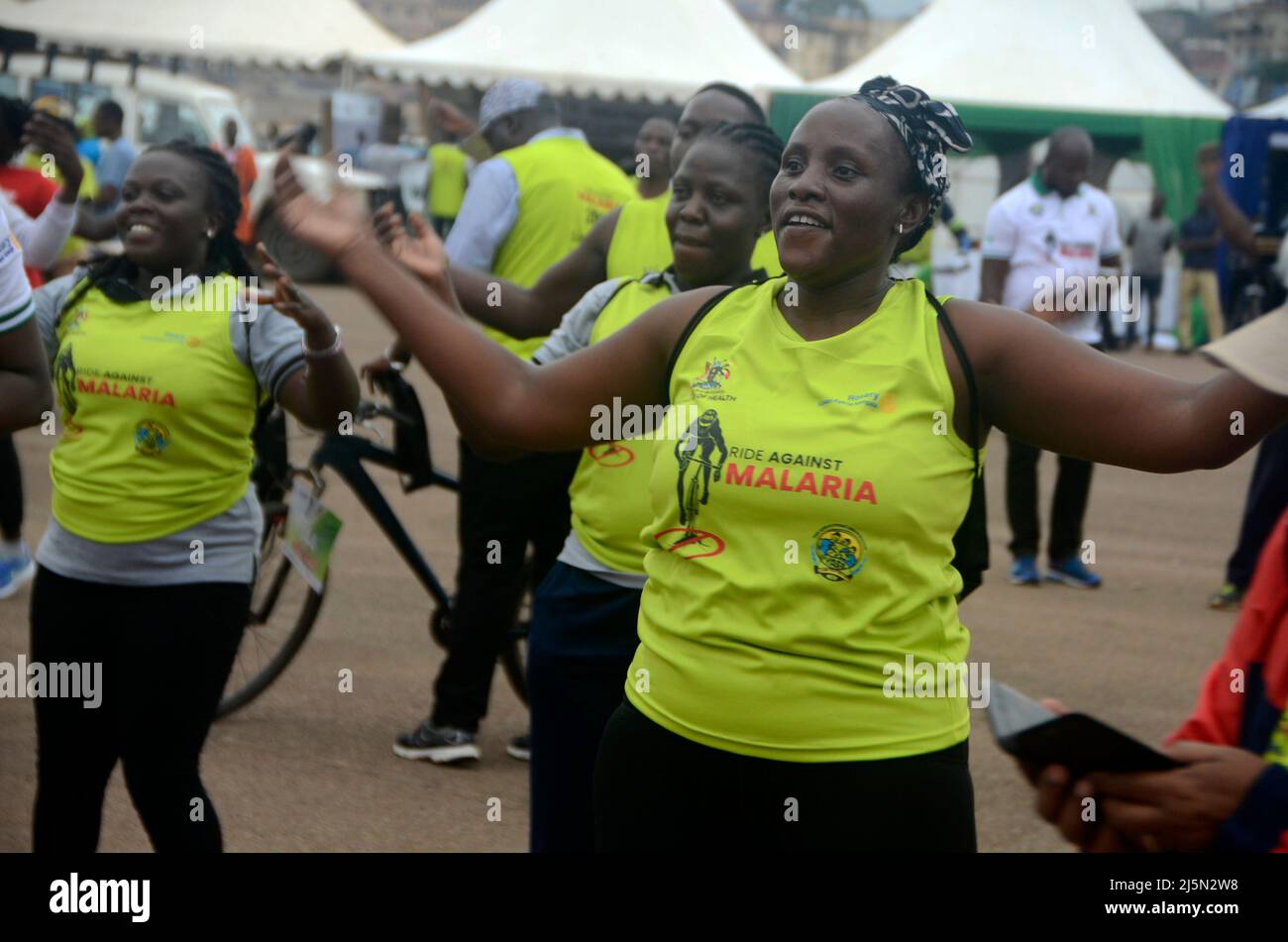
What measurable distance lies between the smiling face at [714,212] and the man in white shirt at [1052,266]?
15.9ft

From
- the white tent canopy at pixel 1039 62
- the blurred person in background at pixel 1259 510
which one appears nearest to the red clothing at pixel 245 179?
the blurred person in background at pixel 1259 510

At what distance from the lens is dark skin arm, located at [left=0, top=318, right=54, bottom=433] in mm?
3350

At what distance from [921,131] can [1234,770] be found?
1.20 m

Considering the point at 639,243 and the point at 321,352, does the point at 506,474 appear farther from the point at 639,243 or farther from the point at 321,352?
the point at 321,352

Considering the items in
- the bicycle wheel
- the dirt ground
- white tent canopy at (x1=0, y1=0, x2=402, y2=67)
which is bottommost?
the dirt ground

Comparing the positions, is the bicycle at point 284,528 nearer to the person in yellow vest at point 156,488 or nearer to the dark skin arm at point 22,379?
the person in yellow vest at point 156,488

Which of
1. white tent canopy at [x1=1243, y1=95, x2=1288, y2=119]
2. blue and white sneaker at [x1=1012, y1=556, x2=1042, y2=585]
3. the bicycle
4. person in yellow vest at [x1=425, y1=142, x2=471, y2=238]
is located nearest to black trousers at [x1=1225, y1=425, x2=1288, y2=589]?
blue and white sneaker at [x1=1012, y1=556, x2=1042, y2=585]

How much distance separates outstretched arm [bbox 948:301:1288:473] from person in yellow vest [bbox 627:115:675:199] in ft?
12.7

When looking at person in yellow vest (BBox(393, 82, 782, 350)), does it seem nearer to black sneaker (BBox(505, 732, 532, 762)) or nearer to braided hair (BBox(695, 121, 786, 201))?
braided hair (BBox(695, 121, 786, 201))

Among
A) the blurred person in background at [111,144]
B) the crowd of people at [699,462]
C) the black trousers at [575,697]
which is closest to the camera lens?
the crowd of people at [699,462]

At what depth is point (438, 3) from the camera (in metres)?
111

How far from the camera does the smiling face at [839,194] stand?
8.88ft

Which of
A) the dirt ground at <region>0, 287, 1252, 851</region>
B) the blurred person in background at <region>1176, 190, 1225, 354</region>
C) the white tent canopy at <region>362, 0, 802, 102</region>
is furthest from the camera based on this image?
the white tent canopy at <region>362, 0, 802, 102</region>
